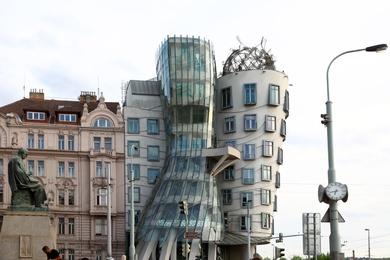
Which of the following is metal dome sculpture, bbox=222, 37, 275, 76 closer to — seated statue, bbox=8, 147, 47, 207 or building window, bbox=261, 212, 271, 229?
building window, bbox=261, 212, 271, 229

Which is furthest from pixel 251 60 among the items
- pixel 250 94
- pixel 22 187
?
pixel 22 187

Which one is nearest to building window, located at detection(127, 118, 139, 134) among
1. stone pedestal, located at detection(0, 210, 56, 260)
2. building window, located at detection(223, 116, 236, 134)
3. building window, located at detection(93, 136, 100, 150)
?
building window, located at detection(93, 136, 100, 150)

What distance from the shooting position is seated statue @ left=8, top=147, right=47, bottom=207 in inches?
1393

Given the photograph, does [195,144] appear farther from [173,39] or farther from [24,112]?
[24,112]

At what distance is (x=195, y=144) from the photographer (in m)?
82.2

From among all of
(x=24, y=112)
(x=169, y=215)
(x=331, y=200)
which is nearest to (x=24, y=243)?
(x=331, y=200)

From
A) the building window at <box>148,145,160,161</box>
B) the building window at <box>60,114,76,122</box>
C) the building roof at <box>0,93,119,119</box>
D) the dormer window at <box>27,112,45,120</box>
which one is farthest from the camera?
the building roof at <box>0,93,119,119</box>

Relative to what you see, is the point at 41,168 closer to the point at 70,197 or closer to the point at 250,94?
the point at 70,197

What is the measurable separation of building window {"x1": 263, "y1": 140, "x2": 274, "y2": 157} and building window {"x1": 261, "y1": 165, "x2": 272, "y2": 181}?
123cm

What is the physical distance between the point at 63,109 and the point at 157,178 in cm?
1297

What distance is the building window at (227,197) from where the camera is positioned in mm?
83500

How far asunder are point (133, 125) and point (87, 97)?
999 cm

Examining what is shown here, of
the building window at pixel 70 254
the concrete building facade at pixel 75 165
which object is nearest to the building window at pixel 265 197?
the concrete building facade at pixel 75 165

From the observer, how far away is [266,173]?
8300cm
